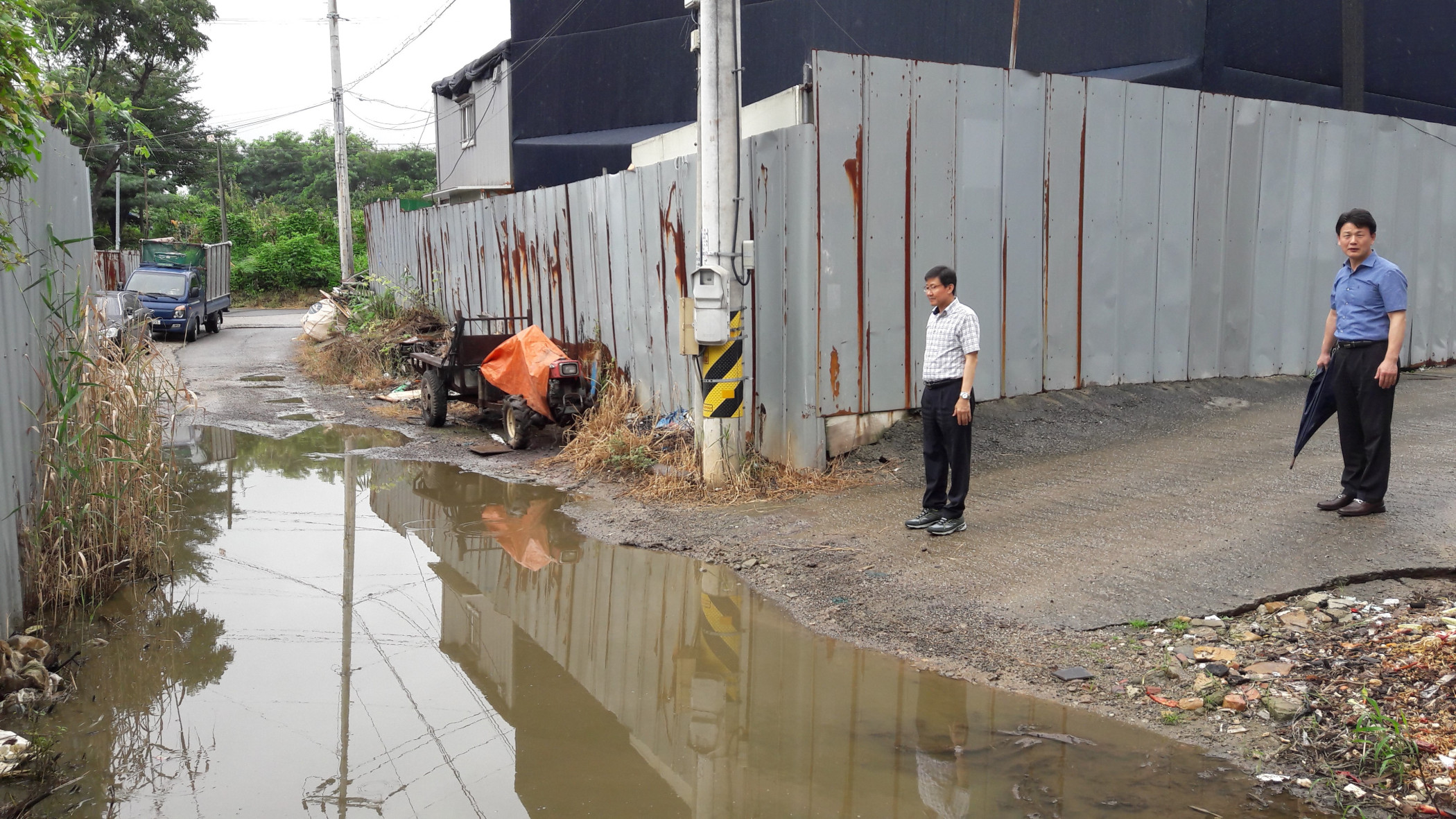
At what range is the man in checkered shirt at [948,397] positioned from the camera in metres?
6.21

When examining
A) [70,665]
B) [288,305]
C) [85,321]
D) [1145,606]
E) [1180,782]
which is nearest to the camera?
[1180,782]

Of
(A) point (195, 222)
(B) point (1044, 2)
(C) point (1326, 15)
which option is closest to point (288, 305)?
(A) point (195, 222)

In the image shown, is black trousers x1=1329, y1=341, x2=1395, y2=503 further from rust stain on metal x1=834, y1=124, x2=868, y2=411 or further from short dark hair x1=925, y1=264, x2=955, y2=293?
rust stain on metal x1=834, y1=124, x2=868, y2=411

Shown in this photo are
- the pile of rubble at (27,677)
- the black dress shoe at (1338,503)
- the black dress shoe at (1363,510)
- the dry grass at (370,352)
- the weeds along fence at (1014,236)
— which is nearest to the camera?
the pile of rubble at (27,677)

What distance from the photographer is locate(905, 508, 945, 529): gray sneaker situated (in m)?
6.48

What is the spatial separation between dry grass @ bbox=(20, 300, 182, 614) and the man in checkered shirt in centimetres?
456

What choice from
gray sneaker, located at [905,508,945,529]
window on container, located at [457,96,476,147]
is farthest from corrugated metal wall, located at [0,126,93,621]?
window on container, located at [457,96,476,147]

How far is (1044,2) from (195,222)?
4388 cm

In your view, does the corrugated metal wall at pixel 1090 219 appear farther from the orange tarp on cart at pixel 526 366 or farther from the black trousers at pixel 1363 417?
the orange tarp on cart at pixel 526 366

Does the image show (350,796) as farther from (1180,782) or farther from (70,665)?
(1180,782)

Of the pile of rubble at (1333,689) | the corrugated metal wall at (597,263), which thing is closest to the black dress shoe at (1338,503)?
the pile of rubble at (1333,689)

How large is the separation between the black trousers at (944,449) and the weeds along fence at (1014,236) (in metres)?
1.65

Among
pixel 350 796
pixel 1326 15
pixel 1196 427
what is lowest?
pixel 350 796

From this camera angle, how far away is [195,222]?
4741 cm
